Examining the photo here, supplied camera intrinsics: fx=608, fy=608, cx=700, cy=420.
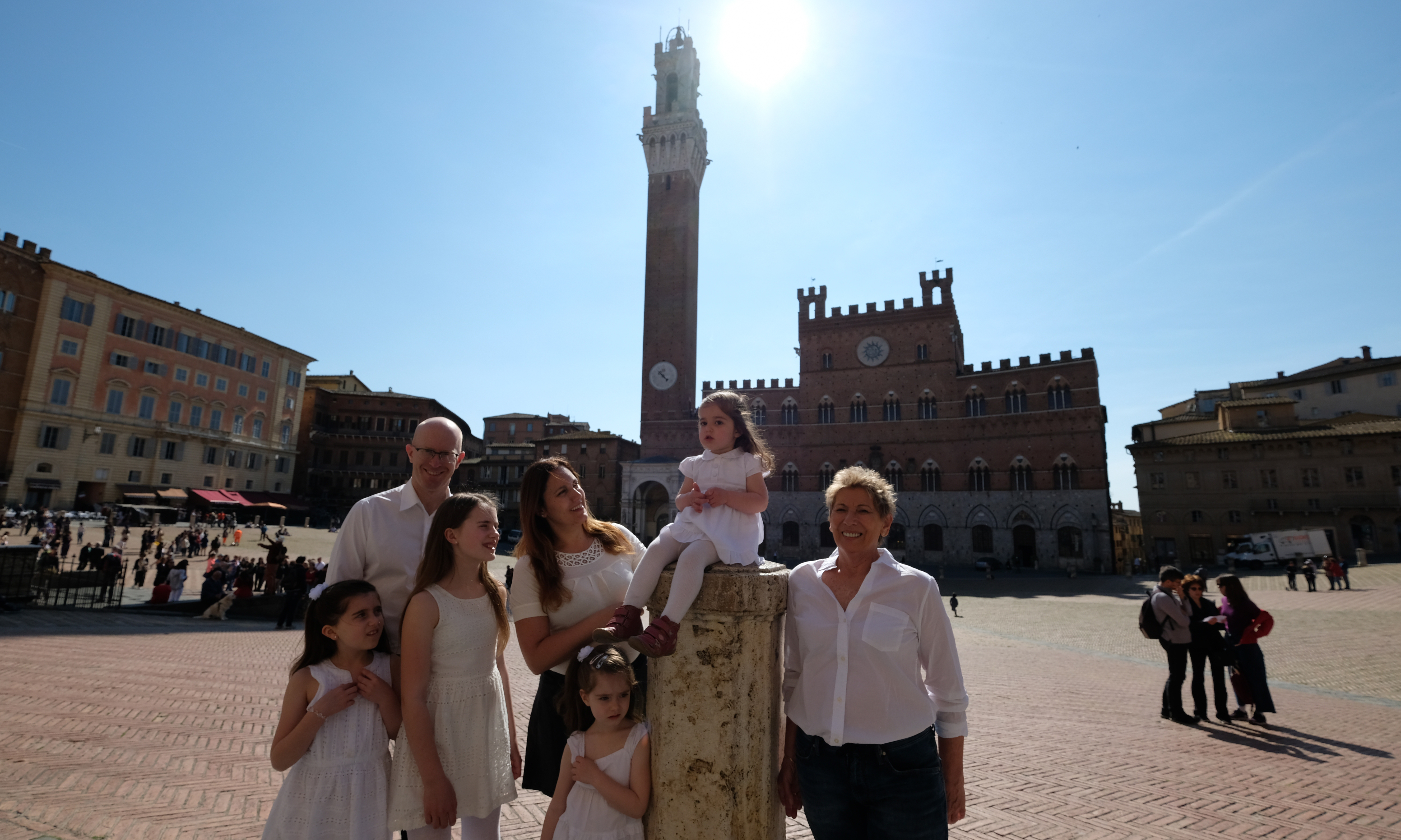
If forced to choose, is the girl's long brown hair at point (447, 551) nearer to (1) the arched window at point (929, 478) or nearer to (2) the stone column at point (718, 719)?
(2) the stone column at point (718, 719)

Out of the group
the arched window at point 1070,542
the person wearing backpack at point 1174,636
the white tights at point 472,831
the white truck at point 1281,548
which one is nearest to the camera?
the white tights at point 472,831

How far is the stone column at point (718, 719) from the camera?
2.10m

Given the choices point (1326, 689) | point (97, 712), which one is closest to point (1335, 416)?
point (1326, 689)

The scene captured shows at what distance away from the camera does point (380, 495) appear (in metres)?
2.78

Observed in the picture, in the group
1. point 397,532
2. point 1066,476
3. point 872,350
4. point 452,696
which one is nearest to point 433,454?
point 397,532

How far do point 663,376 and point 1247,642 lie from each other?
36119mm

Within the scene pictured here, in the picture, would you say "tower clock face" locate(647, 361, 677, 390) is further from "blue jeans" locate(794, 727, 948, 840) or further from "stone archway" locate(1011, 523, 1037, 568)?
"blue jeans" locate(794, 727, 948, 840)

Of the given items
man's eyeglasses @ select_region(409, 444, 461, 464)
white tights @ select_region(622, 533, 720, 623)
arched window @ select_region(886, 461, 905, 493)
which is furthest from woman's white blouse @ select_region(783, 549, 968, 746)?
arched window @ select_region(886, 461, 905, 493)

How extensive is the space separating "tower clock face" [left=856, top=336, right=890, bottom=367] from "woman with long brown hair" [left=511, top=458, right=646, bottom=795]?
3737cm

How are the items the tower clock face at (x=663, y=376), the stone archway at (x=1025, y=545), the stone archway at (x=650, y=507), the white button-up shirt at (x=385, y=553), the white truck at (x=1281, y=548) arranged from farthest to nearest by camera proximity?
the tower clock face at (x=663, y=376)
the stone archway at (x=650, y=507)
the stone archway at (x=1025, y=545)
the white truck at (x=1281, y=548)
the white button-up shirt at (x=385, y=553)

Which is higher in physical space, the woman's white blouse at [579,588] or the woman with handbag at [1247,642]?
the woman's white blouse at [579,588]

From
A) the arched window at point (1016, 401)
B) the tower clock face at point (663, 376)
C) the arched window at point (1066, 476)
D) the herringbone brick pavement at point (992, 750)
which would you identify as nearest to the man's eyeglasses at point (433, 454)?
the herringbone brick pavement at point (992, 750)

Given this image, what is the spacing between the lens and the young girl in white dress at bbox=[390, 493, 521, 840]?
230 cm

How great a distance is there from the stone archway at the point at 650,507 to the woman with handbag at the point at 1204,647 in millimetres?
32752
